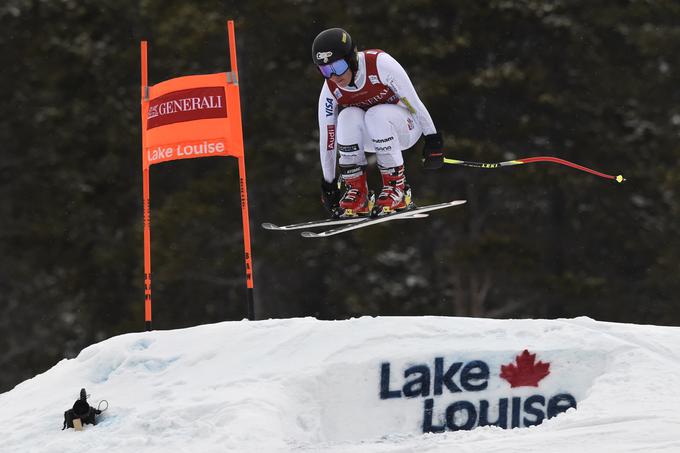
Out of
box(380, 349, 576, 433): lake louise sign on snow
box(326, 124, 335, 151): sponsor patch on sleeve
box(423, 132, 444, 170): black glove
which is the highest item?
box(326, 124, 335, 151): sponsor patch on sleeve

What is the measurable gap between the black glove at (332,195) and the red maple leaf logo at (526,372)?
2377 millimetres

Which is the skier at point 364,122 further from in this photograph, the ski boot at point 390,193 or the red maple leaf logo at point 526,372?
the red maple leaf logo at point 526,372

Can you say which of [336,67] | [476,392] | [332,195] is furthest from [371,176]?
[476,392]

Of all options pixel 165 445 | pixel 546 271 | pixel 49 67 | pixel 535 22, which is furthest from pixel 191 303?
pixel 165 445

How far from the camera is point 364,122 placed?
33.5 ft

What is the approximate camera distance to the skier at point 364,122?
32.4ft

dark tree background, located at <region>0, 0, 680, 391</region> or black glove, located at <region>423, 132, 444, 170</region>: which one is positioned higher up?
dark tree background, located at <region>0, 0, 680, 391</region>

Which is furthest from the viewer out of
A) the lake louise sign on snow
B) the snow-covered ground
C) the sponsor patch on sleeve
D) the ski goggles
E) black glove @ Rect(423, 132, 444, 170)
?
the sponsor patch on sleeve

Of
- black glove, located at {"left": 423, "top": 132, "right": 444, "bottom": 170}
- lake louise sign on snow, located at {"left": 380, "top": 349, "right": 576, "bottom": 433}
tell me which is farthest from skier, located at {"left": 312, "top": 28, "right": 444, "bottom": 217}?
lake louise sign on snow, located at {"left": 380, "top": 349, "right": 576, "bottom": 433}

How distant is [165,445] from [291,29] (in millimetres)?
13371

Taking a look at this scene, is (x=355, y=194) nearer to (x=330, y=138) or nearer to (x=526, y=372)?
(x=330, y=138)

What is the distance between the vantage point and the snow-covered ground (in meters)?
8.19

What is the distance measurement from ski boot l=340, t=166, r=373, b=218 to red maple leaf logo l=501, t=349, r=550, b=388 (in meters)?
2.14

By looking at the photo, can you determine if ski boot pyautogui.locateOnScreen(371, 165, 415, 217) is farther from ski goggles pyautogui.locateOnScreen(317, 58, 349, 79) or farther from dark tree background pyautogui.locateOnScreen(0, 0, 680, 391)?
dark tree background pyautogui.locateOnScreen(0, 0, 680, 391)
